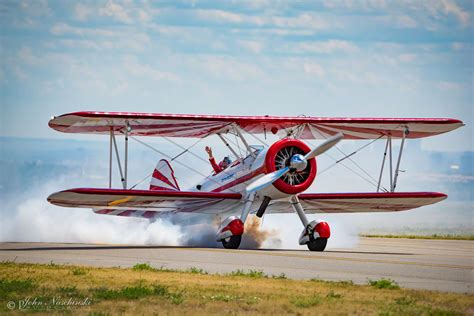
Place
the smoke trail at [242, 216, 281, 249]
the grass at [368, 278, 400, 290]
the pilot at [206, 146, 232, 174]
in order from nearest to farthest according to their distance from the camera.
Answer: the grass at [368, 278, 400, 290] → the pilot at [206, 146, 232, 174] → the smoke trail at [242, 216, 281, 249]

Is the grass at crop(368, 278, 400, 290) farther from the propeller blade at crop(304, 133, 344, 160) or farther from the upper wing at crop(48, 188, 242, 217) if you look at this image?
the upper wing at crop(48, 188, 242, 217)

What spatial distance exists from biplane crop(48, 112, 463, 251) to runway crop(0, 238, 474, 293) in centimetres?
135

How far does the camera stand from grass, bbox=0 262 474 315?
13.8 meters

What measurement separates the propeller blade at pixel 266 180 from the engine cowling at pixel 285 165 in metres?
0.32

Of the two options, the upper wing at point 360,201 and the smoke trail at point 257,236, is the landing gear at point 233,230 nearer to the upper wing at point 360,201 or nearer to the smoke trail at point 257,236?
the upper wing at point 360,201

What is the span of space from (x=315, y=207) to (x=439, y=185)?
36630mm

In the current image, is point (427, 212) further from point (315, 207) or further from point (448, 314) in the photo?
point (448, 314)

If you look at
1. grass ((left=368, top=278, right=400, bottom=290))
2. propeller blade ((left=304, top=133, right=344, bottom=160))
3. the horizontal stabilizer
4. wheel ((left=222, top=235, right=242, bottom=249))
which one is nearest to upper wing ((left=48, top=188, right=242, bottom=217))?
the horizontal stabilizer

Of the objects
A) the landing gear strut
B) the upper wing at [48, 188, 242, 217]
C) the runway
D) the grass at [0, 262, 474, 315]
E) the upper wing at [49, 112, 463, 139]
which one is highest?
the upper wing at [49, 112, 463, 139]

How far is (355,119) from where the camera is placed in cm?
2652

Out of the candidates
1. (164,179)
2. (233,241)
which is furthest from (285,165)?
(164,179)

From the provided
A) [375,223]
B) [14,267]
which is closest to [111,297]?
[14,267]

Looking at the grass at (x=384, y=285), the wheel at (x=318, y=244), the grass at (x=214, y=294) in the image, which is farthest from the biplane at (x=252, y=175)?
the grass at (x=384, y=285)

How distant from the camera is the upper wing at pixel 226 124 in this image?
82.4 ft
